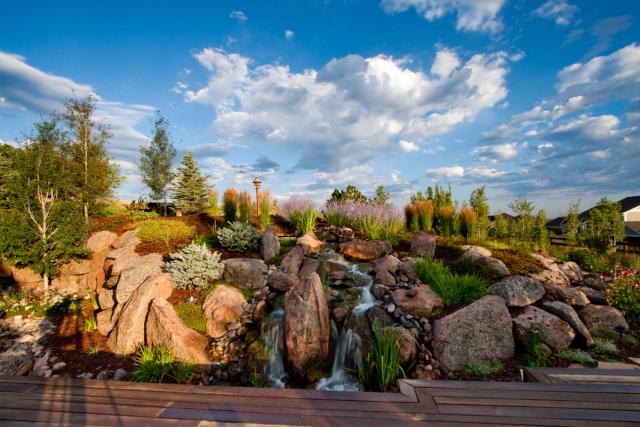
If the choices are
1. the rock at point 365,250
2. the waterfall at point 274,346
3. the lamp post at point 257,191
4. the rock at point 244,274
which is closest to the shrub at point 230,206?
the lamp post at point 257,191

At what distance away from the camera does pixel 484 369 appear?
4367 mm

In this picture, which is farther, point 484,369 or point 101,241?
point 101,241

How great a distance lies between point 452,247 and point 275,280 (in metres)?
5.78

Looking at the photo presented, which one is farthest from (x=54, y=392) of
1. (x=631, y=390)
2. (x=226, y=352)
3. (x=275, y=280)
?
(x=631, y=390)

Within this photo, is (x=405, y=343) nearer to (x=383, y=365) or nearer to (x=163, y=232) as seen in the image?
(x=383, y=365)

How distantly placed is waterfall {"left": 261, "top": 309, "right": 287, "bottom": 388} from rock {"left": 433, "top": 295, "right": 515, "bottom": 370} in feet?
8.86

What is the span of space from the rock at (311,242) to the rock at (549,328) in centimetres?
548

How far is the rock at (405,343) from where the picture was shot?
4555 mm

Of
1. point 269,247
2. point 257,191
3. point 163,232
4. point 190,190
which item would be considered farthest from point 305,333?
point 190,190

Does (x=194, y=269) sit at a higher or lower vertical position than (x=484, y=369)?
higher

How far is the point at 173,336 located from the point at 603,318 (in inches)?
319

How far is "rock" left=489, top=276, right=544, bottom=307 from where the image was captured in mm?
5500

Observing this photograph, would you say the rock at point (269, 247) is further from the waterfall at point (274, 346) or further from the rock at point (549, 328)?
the rock at point (549, 328)

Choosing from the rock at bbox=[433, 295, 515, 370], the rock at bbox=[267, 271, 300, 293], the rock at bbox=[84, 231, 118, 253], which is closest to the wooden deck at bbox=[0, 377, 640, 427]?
the rock at bbox=[433, 295, 515, 370]
